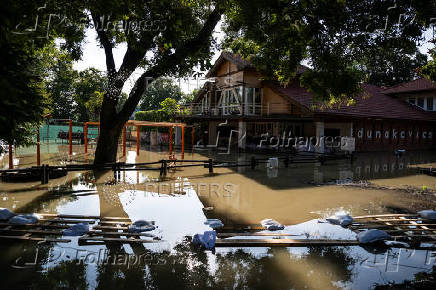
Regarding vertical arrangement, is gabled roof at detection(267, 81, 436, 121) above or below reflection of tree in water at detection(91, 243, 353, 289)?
above

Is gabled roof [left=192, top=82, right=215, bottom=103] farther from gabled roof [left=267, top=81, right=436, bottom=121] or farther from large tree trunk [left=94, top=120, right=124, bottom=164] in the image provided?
large tree trunk [left=94, top=120, right=124, bottom=164]

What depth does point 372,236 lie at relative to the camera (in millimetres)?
5387

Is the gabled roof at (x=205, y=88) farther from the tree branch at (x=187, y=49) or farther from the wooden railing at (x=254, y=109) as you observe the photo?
Result: the tree branch at (x=187, y=49)

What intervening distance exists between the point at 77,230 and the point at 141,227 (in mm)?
1183

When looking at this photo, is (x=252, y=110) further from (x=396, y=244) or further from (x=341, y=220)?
(x=396, y=244)

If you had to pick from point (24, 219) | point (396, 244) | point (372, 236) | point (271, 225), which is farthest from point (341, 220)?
point (24, 219)

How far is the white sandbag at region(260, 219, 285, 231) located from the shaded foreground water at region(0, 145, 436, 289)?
0.23 m

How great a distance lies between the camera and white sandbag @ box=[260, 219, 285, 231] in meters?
6.05

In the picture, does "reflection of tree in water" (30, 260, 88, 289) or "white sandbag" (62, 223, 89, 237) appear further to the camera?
"white sandbag" (62, 223, 89, 237)

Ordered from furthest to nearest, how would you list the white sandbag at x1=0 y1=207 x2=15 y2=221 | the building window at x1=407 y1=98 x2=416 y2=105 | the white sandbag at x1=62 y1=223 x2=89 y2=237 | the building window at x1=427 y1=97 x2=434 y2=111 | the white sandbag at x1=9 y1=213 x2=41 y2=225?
the building window at x1=407 y1=98 x2=416 y2=105
the building window at x1=427 y1=97 x2=434 y2=111
the white sandbag at x1=0 y1=207 x2=15 y2=221
the white sandbag at x1=9 y1=213 x2=41 y2=225
the white sandbag at x1=62 y1=223 x2=89 y2=237

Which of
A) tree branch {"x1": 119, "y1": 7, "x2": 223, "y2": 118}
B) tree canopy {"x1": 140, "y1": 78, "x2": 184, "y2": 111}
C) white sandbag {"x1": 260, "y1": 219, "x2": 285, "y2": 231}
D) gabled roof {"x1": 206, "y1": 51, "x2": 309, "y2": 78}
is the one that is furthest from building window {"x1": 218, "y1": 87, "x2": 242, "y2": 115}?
tree canopy {"x1": 140, "y1": 78, "x2": 184, "y2": 111}

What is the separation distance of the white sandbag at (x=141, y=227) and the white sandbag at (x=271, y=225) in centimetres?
232

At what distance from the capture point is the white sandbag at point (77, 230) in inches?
216

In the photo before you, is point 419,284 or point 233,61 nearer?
point 419,284
